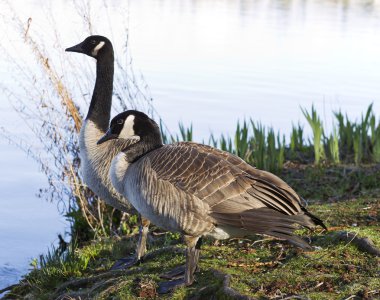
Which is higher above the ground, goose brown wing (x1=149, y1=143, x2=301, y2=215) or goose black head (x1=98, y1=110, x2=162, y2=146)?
goose black head (x1=98, y1=110, x2=162, y2=146)

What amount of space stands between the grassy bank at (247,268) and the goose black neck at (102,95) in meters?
1.28

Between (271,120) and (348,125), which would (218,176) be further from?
(271,120)

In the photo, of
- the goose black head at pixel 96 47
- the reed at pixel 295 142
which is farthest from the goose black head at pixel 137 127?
the reed at pixel 295 142

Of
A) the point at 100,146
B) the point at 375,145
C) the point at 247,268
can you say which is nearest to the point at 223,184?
the point at 247,268

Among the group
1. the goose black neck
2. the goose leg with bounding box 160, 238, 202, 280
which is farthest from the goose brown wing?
the goose black neck

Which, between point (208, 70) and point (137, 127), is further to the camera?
point (208, 70)

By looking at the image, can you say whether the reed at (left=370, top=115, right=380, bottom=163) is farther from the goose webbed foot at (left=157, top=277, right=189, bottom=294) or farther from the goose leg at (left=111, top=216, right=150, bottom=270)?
the goose webbed foot at (left=157, top=277, right=189, bottom=294)

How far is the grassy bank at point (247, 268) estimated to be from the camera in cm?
517

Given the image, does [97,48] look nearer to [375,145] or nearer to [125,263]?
[125,263]

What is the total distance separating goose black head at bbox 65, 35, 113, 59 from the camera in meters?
7.70

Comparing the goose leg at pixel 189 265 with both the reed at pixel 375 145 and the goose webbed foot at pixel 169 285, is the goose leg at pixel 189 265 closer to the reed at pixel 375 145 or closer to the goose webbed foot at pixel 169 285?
the goose webbed foot at pixel 169 285

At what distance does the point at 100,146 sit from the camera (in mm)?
6848

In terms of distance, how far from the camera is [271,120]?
13906 mm

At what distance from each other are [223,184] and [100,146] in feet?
6.27
